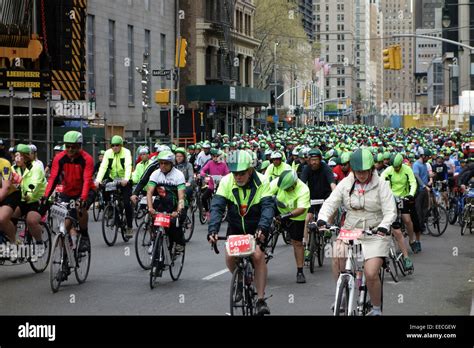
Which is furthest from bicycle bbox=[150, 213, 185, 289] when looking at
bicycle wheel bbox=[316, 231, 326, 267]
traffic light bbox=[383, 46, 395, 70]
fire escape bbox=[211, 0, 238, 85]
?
fire escape bbox=[211, 0, 238, 85]

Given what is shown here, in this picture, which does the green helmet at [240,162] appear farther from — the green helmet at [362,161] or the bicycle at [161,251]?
the bicycle at [161,251]

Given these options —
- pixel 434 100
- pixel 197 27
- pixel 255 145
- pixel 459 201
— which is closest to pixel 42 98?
pixel 255 145

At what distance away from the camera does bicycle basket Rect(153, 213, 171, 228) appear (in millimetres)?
13891

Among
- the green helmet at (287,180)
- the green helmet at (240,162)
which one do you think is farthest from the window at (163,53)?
the green helmet at (240,162)

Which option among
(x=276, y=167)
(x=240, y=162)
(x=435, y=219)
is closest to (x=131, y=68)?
(x=435, y=219)

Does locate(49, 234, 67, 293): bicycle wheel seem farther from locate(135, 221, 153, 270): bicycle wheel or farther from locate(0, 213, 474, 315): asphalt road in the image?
locate(135, 221, 153, 270): bicycle wheel

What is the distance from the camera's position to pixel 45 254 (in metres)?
15.4

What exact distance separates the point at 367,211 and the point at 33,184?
6809 millimetres

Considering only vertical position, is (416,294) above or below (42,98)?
below

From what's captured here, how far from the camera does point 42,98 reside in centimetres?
3409

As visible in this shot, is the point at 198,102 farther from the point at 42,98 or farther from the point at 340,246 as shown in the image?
the point at 340,246

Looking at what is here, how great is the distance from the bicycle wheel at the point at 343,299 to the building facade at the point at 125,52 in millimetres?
37002

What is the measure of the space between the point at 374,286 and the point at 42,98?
25.9m

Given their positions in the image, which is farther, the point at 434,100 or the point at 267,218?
the point at 434,100
